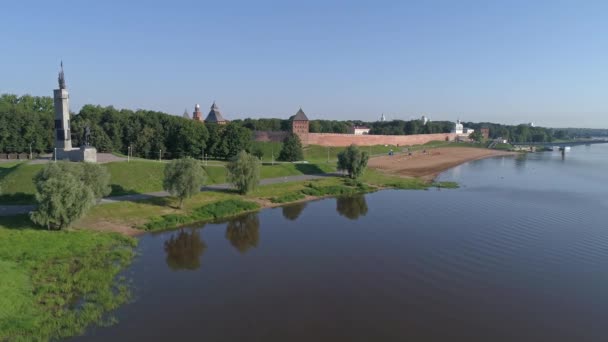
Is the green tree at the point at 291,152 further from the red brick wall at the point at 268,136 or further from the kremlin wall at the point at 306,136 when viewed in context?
the red brick wall at the point at 268,136

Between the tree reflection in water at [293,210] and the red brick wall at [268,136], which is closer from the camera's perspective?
the tree reflection in water at [293,210]

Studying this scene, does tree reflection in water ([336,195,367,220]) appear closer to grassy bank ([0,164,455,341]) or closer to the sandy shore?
grassy bank ([0,164,455,341])

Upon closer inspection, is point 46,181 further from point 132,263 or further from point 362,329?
point 362,329

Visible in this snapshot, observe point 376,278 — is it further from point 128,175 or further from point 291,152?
point 291,152

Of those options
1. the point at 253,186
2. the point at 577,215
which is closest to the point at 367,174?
the point at 253,186

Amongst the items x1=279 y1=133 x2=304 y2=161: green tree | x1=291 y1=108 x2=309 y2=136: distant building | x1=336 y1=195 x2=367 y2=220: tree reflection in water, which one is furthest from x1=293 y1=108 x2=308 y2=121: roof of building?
x1=336 y1=195 x2=367 y2=220: tree reflection in water

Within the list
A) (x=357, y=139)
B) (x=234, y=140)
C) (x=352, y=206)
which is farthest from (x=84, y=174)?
(x=357, y=139)

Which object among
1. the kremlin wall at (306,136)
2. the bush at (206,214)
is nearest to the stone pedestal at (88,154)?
the bush at (206,214)
